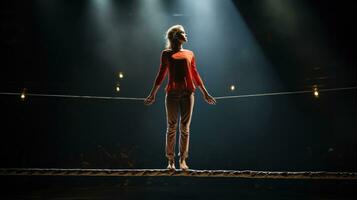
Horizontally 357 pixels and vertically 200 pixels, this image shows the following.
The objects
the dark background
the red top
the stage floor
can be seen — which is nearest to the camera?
the red top

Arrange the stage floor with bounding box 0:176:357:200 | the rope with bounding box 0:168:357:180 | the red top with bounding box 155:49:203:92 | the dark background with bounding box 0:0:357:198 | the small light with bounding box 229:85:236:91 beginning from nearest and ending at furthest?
1. the rope with bounding box 0:168:357:180
2. the red top with bounding box 155:49:203:92
3. the stage floor with bounding box 0:176:357:200
4. the dark background with bounding box 0:0:357:198
5. the small light with bounding box 229:85:236:91

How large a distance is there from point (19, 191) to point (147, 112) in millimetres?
3379

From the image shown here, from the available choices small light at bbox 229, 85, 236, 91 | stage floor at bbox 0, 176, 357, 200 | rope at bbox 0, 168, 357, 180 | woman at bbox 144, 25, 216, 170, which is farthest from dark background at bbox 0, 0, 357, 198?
woman at bbox 144, 25, 216, 170

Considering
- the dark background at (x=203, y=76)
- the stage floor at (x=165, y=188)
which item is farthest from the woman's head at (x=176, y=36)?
the dark background at (x=203, y=76)

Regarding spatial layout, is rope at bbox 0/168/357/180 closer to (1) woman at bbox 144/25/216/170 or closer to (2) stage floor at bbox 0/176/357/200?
(1) woman at bbox 144/25/216/170

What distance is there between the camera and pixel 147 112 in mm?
8008

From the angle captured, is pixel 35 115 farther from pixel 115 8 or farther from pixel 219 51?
pixel 219 51

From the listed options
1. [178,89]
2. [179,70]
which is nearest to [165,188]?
[178,89]

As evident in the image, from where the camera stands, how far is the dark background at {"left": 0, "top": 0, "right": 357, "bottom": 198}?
686 centimetres

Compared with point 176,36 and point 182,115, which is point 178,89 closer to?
point 182,115

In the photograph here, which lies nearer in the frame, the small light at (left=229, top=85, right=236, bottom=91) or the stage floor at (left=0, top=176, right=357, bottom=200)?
the stage floor at (left=0, top=176, right=357, bottom=200)

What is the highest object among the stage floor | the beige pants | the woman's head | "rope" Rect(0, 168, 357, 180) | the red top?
the woman's head

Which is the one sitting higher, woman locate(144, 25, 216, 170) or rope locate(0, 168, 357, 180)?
woman locate(144, 25, 216, 170)

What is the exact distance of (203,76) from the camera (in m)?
7.86
